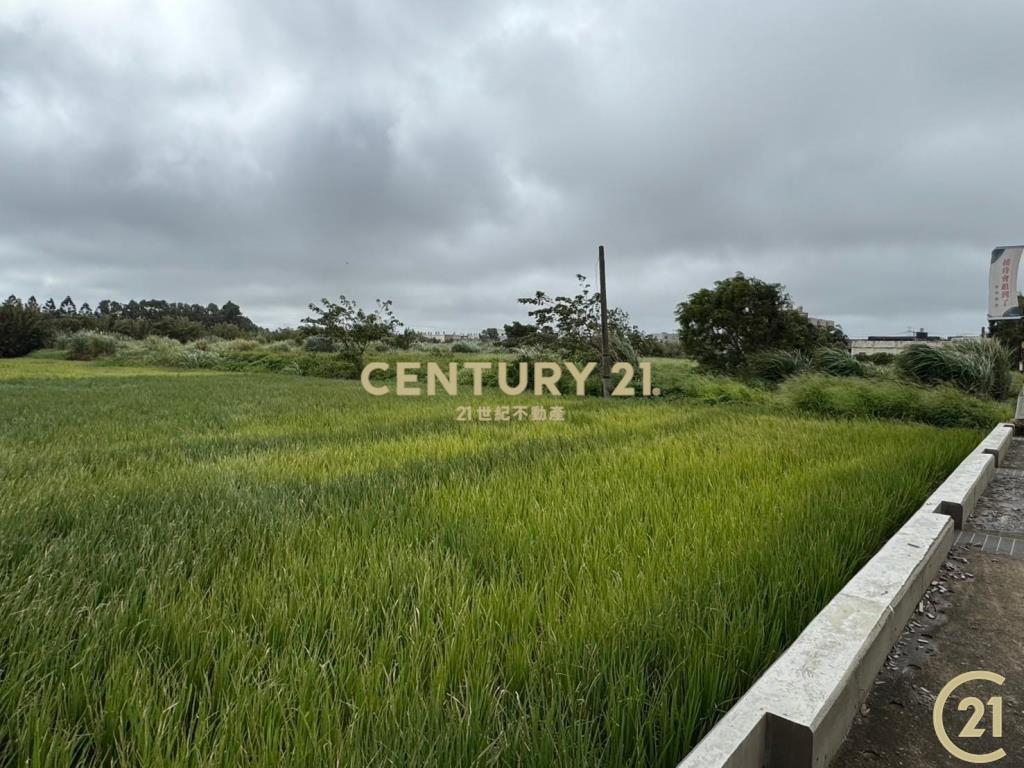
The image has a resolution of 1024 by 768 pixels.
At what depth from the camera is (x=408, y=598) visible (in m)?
1.54

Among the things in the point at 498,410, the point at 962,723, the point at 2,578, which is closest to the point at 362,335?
the point at 498,410

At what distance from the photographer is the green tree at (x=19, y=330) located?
28.5 m

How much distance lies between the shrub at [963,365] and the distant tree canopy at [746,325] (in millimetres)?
2793

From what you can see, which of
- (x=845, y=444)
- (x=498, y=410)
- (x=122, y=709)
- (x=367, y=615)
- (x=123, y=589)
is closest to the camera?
(x=122, y=709)

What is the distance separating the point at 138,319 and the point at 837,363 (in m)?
49.6

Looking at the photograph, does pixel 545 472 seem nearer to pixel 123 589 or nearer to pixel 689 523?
pixel 689 523

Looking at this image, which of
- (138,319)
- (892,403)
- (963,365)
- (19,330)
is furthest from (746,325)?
(138,319)

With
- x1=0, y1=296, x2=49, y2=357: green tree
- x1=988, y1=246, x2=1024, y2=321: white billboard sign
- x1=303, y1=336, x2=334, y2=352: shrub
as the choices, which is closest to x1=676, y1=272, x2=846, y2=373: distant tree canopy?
x1=988, y1=246, x2=1024, y2=321: white billboard sign

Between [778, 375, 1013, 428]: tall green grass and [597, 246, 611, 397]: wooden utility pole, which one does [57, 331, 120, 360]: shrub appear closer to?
[597, 246, 611, 397]: wooden utility pole

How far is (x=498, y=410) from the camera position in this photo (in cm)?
705

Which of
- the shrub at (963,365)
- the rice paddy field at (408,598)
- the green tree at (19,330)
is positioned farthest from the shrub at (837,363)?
the green tree at (19,330)

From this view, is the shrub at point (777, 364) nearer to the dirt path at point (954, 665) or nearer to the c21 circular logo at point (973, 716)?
the dirt path at point (954, 665)

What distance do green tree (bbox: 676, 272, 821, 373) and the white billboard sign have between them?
5.08 metres

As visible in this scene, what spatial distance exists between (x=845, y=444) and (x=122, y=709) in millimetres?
4870
